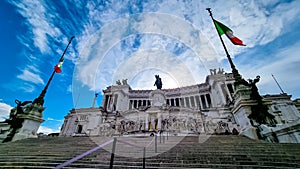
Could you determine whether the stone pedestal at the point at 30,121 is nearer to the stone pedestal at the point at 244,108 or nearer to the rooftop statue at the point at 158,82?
the stone pedestal at the point at 244,108

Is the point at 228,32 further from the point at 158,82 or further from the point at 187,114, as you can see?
the point at 158,82

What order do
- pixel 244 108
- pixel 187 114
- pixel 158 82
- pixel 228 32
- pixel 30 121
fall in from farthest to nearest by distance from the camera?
1. pixel 158 82
2. pixel 187 114
3. pixel 30 121
4. pixel 228 32
5. pixel 244 108

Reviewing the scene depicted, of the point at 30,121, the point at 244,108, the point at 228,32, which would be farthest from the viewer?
the point at 30,121

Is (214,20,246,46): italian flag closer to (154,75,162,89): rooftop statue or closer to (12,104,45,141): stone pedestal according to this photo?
(12,104,45,141): stone pedestal

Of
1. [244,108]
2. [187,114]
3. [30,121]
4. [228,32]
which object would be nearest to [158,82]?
[187,114]

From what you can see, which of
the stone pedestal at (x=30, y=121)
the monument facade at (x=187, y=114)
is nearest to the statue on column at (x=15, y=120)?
the stone pedestal at (x=30, y=121)

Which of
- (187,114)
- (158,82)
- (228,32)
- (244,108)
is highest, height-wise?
(158,82)

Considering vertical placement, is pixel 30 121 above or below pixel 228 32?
below

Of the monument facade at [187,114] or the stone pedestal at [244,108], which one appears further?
the monument facade at [187,114]

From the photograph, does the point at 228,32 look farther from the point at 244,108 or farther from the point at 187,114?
the point at 187,114

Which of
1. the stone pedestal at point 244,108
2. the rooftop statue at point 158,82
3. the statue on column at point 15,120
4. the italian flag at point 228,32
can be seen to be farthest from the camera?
the rooftop statue at point 158,82

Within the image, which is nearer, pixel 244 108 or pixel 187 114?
pixel 244 108

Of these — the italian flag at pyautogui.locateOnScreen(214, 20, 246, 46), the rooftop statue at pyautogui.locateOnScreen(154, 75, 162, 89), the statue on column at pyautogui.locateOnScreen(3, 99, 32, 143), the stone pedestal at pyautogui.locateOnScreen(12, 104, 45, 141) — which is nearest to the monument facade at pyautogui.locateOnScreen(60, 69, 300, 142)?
the rooftop statue at pyautogui.locateOnScreen(154, 75, 162, 89)

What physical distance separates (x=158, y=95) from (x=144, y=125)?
8.24 metres
